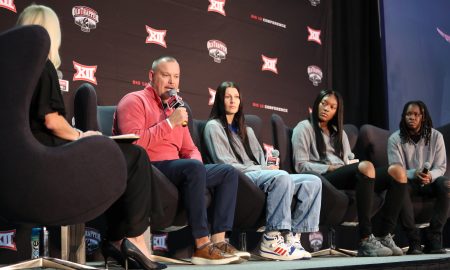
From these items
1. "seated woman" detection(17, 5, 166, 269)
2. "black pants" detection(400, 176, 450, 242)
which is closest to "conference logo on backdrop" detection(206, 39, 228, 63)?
"black pants" detection(400, 176, 450, 242)

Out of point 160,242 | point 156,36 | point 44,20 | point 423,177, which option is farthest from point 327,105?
point 44,20

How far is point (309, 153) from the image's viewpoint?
4.45 m

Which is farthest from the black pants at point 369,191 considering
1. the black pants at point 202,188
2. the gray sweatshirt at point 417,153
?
the black pants at point 202,188

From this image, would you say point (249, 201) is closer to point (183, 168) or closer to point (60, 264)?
point (183, 168)

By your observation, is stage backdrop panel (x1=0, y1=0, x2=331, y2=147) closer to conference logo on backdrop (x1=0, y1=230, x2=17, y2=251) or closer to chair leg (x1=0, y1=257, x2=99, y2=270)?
conference logo on backdrop (x1=0, y1=230, x2=17, y2=251)

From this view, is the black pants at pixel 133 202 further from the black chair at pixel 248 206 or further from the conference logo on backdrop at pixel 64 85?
the conference logo on backdrop at pixel 64 85

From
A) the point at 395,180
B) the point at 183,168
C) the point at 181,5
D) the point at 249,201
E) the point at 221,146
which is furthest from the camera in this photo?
the point at 181,5

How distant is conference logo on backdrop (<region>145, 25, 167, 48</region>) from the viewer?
4.33 meters

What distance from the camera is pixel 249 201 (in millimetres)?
3521

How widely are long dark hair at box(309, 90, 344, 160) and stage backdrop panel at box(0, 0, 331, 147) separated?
0.62m

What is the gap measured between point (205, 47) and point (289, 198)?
1533 mm

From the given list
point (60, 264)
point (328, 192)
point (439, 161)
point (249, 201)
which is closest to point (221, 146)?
point (249, 201)

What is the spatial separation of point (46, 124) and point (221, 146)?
5.49 feet

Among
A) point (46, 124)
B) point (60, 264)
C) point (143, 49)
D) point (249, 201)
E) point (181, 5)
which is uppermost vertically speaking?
point (181, 5)
